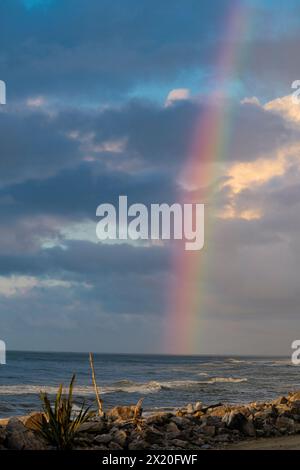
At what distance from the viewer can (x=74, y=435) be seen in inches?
512

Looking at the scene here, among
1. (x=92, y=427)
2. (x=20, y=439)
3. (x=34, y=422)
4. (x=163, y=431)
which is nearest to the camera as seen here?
(x=20, y=439)

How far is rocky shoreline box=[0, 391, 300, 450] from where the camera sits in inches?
488

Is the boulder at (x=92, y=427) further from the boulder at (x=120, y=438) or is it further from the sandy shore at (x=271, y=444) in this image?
the sandy shore at (x=271, y=444)

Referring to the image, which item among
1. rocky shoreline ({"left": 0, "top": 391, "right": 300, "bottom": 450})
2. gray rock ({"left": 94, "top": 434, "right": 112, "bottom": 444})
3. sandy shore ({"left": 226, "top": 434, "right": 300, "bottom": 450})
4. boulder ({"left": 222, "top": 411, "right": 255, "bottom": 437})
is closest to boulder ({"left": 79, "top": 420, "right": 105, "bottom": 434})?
rocky shoreline ({"left": 0, "top": 391, "right": 300, "bottom": 450})

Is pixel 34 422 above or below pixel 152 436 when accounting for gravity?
above

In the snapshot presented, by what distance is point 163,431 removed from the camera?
14.1 m

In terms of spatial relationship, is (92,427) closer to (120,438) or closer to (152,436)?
(120,438)

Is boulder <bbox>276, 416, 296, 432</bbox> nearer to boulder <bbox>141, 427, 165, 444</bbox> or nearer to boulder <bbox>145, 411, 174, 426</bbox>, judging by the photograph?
boulder <bbox>145, 411, 174, 426</bbox>

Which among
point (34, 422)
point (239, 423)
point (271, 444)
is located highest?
point (34, 422)


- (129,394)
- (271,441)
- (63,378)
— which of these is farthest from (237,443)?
(63,378)

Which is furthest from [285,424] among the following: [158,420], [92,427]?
[92,427]
